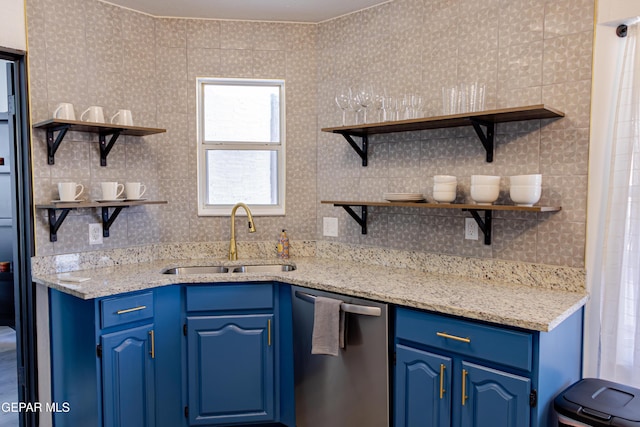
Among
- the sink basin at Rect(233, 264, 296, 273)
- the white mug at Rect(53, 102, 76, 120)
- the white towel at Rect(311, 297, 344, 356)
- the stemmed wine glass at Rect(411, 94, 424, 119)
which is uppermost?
the stemmed wine glass at Rect(411, 94, 424, 119)

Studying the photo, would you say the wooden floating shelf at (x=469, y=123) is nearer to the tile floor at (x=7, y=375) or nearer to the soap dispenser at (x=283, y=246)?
the soap dispenser at (x=283, y=246)

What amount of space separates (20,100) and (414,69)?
208 cm

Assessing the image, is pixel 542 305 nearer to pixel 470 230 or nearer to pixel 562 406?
pixel 562 406

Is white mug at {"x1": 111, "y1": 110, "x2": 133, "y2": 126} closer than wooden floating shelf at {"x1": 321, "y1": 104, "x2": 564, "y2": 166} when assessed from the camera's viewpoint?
No

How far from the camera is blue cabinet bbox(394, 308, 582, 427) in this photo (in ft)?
5.44

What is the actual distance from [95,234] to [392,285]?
67.4 inches

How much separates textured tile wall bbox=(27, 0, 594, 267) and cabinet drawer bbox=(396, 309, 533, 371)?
2.05 ft

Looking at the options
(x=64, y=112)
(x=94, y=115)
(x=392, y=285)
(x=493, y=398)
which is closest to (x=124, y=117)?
(x=94, y=115)

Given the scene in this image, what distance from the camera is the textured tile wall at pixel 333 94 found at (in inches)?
83.4

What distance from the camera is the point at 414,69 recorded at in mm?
2617

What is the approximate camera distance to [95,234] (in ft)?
8.86

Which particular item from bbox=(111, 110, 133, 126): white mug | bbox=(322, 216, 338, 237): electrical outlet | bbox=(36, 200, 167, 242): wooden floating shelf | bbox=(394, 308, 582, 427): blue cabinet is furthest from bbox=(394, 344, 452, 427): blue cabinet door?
bbox=(111, 110, 133, 126): white mug

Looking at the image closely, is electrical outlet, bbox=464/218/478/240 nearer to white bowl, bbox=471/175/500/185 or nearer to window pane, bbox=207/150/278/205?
white bowl, bbox=471/175/500/185

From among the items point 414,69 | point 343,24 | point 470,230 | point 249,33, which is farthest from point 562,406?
point 249,33
